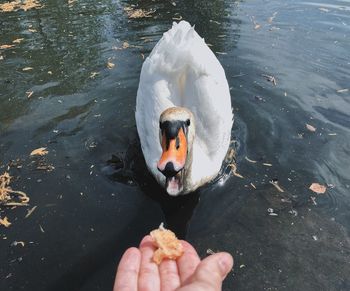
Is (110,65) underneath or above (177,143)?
underneath

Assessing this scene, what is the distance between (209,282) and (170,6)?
12.2 metres

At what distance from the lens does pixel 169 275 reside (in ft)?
12.1

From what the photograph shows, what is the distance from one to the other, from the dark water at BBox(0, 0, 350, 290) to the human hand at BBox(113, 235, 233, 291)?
5.00 ft

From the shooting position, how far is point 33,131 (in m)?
8.13

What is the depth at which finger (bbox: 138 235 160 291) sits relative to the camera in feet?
11.6

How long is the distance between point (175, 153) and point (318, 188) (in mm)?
2705

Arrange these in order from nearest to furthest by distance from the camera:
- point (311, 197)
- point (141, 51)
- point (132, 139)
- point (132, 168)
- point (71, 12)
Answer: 1. point (311, 197)
2. point (132, 168)
3. point (132, 139)
4. point (141, 51)
5. point (71, 12)

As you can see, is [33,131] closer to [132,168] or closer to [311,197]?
[132,168]

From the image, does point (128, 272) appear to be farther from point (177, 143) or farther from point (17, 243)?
point (17, 243)

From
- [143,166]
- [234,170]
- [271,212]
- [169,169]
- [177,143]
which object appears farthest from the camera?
[143,166]

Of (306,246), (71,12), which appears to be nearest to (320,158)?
(306,246)

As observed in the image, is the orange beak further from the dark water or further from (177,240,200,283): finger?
the dark water

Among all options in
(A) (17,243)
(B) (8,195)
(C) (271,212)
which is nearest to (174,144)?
(C) (271,212)

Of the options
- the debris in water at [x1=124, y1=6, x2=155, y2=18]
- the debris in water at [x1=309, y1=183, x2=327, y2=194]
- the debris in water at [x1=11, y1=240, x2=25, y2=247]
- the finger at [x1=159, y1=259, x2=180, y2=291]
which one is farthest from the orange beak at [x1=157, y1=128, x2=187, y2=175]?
the debris in water at [x1=124, y1=6, x2=155, y2=18]
